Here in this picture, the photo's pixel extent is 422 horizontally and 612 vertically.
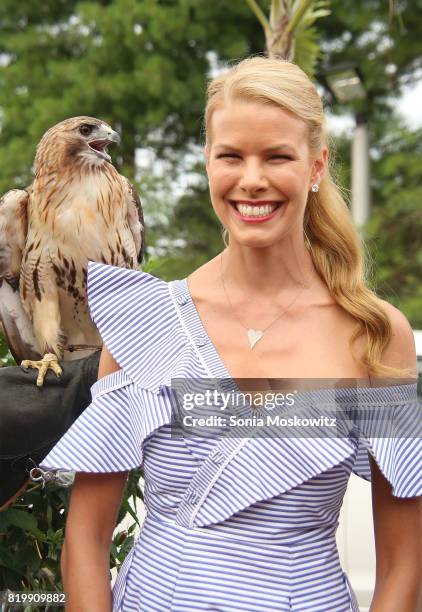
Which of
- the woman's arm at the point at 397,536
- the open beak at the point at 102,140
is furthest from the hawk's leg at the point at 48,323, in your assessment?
the woman's arm at the point at 397,536

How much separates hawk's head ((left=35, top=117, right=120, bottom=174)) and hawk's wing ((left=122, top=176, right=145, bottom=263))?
0.13m

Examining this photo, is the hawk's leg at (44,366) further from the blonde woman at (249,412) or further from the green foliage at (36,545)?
the green foliage at (36,545)

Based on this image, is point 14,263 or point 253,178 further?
point 14,263

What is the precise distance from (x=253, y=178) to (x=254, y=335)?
0.31 metres

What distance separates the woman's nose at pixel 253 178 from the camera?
65.9 inches

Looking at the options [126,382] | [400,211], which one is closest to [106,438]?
[126,382]

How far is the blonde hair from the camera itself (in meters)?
1.71

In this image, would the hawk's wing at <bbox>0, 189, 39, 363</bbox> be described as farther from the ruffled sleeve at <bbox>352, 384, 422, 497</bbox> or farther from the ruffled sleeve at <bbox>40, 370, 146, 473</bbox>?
the ruffled sleeve at <bbox>352, 384, 422, 497</bbox>

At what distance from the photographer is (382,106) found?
476 inches

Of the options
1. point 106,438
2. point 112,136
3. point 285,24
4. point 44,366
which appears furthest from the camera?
point 285,24

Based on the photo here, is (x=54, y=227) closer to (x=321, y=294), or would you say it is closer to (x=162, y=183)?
(x=321, y=294)

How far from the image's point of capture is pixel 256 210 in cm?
171

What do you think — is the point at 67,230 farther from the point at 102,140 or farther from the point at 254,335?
the point at 254,335

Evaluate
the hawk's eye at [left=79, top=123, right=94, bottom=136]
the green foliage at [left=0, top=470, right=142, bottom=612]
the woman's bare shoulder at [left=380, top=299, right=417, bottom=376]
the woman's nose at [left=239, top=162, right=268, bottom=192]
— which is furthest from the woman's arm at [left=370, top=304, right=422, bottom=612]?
the hawk's eye at [left=79, top=123, right=94, bottom=136]
